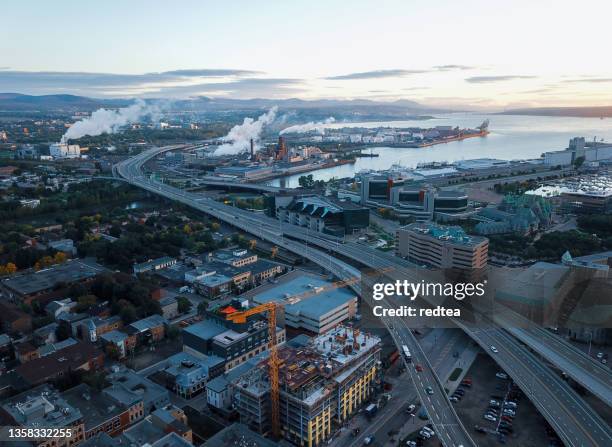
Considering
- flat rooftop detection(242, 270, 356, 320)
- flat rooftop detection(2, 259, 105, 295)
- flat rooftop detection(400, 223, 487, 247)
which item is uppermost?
flat rooftop detection(400, 223, 487, 247)

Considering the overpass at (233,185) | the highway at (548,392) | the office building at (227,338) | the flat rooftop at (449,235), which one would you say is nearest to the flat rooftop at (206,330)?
the office building at (227,338)

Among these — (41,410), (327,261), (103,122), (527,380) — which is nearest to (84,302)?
(41,410)

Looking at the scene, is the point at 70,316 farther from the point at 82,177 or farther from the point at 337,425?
the point at 82,177

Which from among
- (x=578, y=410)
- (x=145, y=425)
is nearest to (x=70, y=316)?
(x=145, y=425)

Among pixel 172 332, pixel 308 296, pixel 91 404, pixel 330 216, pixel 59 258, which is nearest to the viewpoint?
pixel 91 404

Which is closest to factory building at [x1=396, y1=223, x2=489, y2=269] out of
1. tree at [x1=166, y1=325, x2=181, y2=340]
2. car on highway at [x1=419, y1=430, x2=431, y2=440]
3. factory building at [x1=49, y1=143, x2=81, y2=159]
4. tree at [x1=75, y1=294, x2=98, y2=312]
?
car on highway at [x1=419, y1=430, x2=431, y2=440]

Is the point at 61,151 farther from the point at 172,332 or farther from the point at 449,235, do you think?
the point at 449,235

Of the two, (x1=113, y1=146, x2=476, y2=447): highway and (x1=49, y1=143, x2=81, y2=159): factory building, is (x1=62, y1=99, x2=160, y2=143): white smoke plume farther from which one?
(x1=113, y1=146, x2=476, y2=447): highway
